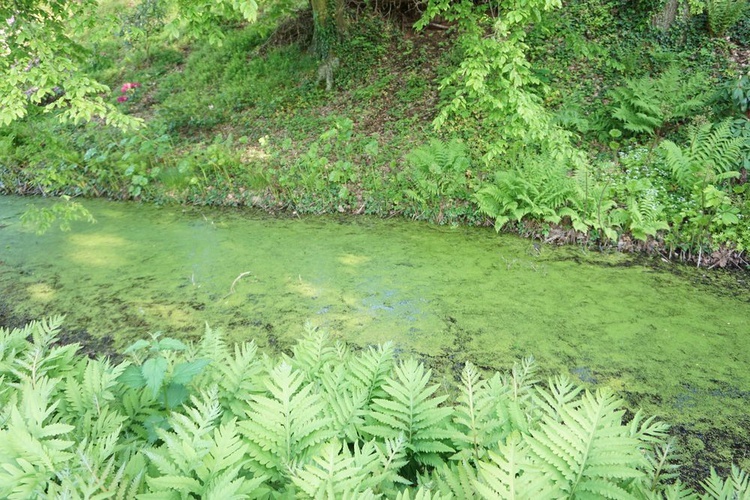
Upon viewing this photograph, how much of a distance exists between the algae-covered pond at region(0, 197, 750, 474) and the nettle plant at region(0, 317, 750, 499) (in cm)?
190

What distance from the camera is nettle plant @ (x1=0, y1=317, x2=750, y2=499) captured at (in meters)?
0.97

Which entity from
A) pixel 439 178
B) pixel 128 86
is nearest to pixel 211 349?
pixel 439 178

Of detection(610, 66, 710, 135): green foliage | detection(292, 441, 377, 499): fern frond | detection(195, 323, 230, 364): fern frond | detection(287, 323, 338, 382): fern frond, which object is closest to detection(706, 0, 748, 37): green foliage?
detection(610, 66, 710, 135): green foliage

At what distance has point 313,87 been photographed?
872 cm

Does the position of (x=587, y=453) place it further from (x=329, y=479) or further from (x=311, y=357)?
(x=311, y=357)

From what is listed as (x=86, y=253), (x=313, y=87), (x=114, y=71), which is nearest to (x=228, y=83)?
(x=313, y=87)

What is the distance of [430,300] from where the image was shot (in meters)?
4.17

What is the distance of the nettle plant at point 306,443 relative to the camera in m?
0.97

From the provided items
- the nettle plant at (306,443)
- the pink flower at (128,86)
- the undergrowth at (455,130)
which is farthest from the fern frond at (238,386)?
the pink flower at (128,86)

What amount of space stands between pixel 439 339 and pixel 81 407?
2569 mm

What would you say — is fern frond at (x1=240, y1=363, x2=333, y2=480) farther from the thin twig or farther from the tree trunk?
the tree trunk

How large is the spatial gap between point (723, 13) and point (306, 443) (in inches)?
352

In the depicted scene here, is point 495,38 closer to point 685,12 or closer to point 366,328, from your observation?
point 366,328

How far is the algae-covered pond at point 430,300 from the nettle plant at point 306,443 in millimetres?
1898
